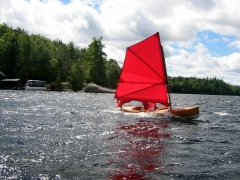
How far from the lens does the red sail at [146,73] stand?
25141mm

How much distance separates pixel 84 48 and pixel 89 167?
13962 centimetres

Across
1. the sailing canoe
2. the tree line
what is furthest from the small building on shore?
the sailing canoe

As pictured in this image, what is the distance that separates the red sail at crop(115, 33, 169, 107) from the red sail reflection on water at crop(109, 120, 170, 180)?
321 inches

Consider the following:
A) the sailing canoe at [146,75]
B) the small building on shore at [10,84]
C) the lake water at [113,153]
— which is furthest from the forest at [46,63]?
the lake water at [113,153]

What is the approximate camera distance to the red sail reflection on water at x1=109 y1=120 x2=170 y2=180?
9070mm

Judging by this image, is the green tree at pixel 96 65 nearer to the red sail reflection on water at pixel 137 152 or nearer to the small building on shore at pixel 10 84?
the small building on shore at pixel 10 84

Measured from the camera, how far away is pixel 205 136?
16.0 meters

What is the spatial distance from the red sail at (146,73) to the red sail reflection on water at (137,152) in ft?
26.8

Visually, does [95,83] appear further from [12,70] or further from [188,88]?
[188,88]

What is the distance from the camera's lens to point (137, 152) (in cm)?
1159

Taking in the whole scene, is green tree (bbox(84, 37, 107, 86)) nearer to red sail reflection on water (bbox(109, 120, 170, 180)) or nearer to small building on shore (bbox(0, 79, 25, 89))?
small building on shore (bbox(0, 79, 25, 89))

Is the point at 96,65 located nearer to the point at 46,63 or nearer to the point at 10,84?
the point at 46,63

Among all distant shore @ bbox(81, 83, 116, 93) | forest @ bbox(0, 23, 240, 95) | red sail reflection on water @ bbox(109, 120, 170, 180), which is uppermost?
forest @ bbox(0, 23, 240, 95)

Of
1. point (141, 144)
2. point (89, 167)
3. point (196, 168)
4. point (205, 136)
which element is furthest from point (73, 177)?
point (205, 136)
